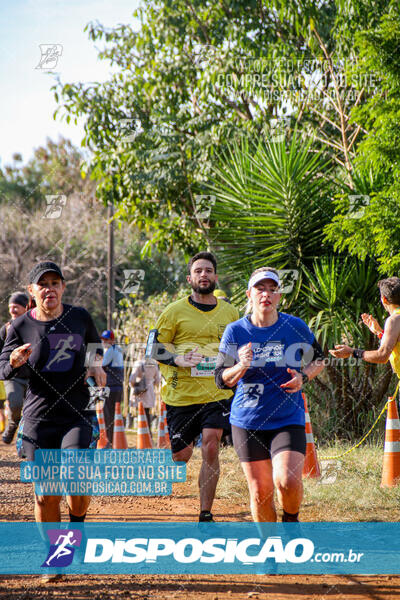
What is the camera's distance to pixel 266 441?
448 cm

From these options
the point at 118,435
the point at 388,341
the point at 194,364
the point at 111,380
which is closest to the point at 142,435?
the point at 118,435

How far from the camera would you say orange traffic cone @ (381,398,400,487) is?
683 cm

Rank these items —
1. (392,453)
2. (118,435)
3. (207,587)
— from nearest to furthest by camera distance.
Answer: (207,587) → (392,453) → (118,435)

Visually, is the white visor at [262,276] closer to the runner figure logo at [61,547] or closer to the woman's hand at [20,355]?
the woman's hand at [20,355]

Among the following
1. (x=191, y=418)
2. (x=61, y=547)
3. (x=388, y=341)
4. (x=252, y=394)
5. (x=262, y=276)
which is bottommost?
(x=61, y=547)

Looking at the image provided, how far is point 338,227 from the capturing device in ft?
28.5

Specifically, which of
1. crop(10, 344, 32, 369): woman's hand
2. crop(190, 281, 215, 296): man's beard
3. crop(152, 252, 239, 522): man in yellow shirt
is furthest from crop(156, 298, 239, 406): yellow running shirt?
crop(10, 344, 32, 369): woman's hand

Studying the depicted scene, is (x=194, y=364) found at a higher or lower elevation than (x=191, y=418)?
higher

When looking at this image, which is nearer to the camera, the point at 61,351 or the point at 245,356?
the point at 245,356

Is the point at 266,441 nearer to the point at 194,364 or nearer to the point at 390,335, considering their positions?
the point at 194,364

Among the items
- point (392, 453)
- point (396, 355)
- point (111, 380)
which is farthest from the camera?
point (111, 380)

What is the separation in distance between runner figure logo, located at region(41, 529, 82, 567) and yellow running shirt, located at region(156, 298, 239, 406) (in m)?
1.70

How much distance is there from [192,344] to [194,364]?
0.23 m

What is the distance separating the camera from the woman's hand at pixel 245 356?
4.32 meters
